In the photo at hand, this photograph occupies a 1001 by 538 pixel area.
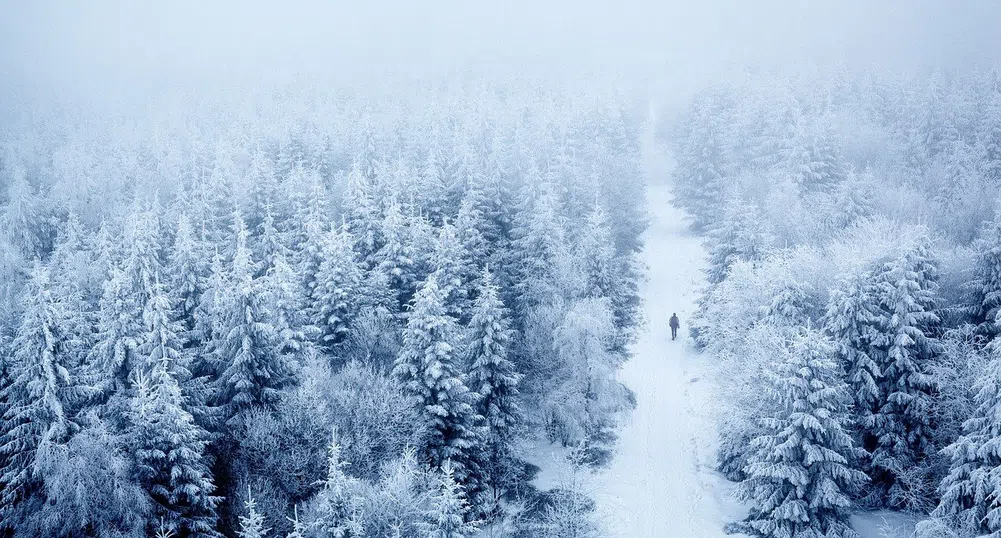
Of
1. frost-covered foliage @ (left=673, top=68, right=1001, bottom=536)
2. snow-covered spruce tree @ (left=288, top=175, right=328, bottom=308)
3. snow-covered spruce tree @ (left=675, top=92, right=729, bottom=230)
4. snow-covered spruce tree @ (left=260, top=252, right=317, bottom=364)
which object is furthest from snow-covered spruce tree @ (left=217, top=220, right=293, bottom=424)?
snow-covered spruce tree @ (left=675, top=92, right=729, bottom=230)

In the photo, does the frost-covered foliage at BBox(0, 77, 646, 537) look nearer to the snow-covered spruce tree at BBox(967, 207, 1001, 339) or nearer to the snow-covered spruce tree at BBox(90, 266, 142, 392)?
the snow-covered spruce tree at BBox(90, 266, 142, 392)

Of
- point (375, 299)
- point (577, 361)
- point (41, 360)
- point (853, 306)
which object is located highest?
point (41, 360)

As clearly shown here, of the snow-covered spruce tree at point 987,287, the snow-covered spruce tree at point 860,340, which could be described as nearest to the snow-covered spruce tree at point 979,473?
the snow-covered spruce tree at point 860,340

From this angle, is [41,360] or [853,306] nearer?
[41,360]

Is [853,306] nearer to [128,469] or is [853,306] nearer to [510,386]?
[510,386]

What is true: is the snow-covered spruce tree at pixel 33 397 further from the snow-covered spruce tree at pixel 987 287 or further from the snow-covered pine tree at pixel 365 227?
the snow-covered spruce tree at pixel 987 287

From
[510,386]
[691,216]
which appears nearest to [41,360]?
[510,386]

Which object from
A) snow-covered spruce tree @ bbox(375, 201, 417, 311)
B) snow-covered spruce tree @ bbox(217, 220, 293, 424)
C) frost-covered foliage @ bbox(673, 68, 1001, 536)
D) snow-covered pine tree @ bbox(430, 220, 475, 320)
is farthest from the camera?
snow-covered spruce tree @ bbox(375, 201, 417, 311)
